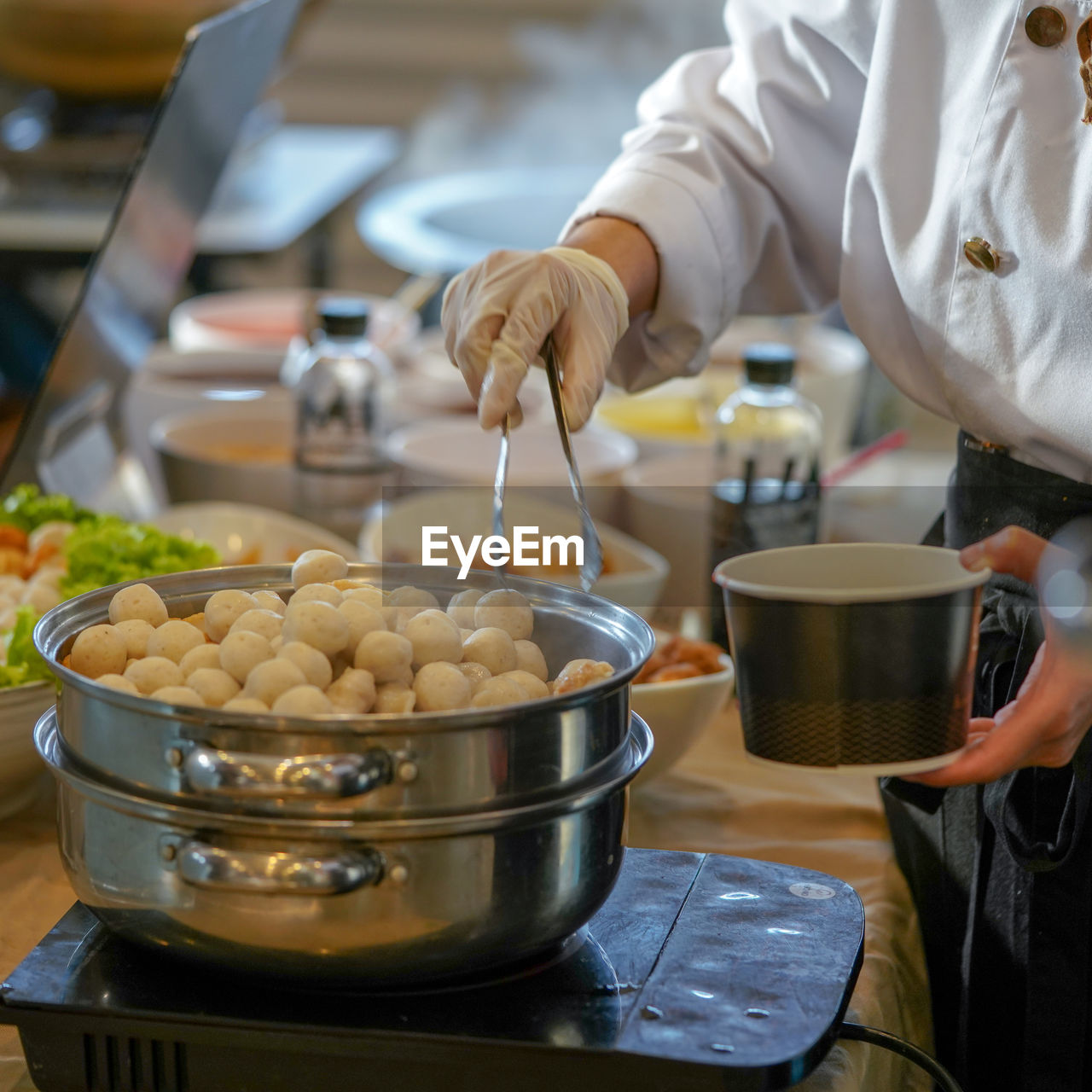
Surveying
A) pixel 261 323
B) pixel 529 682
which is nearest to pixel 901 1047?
pixel 529 682

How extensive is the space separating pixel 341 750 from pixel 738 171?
70cm

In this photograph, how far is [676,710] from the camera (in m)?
1.06

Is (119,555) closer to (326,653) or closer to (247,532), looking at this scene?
(247,532)

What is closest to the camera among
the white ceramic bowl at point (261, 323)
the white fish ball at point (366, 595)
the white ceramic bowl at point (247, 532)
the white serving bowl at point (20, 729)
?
the white fish ball at point (366, 595)

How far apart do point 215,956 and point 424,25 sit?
511 cm

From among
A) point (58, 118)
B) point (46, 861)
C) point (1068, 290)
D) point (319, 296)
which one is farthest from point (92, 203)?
point (1068, 290)

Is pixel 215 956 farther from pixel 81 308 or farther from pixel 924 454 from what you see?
pixel 924 454

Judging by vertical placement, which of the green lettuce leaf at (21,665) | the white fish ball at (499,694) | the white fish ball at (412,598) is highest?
the white fish ball at (412,598)

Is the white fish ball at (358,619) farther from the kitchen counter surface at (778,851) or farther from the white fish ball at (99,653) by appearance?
the kitchen counter surface at (778,851)

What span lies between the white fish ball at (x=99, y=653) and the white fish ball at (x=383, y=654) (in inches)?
5.2

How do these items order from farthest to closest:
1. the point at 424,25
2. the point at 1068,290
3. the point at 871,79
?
the point at 424,25, the point at 871,79, the point at 1068,290

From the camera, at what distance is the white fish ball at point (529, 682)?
0.69 metres

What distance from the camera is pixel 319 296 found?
86.2 inches

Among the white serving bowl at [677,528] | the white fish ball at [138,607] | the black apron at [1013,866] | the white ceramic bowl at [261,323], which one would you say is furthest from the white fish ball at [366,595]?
the white ceramic bowl at [261,323]
